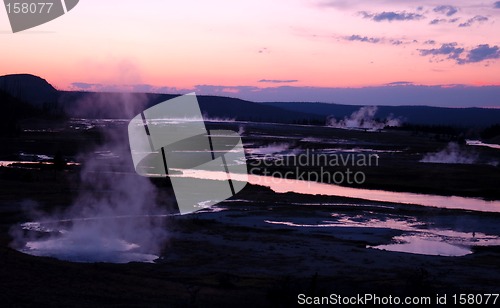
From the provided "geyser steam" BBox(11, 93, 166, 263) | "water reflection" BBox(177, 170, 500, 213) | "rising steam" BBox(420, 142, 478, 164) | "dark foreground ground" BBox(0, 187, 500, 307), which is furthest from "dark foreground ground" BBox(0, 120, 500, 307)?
"rising steam" BBox(420, 142, 478, 164)

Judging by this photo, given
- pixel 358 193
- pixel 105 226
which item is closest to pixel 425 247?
pixel 105 226

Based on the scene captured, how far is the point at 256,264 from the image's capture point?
16.5 m

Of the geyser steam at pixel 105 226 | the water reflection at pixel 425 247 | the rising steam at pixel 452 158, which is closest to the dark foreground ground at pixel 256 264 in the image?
the water reflection at pixel 425 247

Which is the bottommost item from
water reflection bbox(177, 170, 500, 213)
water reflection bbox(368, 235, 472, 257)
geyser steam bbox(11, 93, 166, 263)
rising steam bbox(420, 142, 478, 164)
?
rising steam bbox(420, 142, 478, 164)

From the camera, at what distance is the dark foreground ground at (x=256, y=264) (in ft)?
41.3

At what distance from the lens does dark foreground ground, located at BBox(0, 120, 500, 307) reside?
495 inches

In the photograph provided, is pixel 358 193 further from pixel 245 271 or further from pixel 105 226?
pixel 245 271

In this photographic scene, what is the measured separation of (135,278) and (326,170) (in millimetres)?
32705

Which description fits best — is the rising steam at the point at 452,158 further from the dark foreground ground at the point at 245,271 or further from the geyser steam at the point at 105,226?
the dark foreground ground at the point at 245,271

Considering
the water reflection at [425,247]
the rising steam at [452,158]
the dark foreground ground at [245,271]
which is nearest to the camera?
the dark foreground ground at [245,271]

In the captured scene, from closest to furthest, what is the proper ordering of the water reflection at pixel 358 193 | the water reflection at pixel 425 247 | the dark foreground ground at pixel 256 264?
the dark foreground ground at pixel 256 264
the water reflection at pixel 425 247
the water reflection at pixel 358 193

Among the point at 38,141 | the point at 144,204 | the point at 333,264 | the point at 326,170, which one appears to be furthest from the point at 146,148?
the point at 333,264

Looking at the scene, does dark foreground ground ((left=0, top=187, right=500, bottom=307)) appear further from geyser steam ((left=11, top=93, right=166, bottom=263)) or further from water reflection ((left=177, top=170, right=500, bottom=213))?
water reflection ((left=177, top=170, right=500, bottom=213))

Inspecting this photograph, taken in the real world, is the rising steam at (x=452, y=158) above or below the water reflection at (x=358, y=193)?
below
